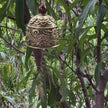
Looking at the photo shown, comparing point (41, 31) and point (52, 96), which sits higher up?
point (41, 31)

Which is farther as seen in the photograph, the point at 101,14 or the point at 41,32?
the point at 101,14

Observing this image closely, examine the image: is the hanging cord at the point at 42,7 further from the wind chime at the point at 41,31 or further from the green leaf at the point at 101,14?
the green leaf at the point at 101,14

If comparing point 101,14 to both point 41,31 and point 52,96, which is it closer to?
point 41,31

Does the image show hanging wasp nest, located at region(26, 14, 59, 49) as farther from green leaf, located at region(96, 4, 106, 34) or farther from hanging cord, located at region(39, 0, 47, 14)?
green leaf, located at region(96, 4, 106, 34)

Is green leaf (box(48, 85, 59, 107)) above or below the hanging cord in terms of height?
below

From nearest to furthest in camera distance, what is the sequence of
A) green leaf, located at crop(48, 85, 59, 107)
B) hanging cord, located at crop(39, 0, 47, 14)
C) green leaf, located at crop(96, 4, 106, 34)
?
hanging cord, located at crop(39, 0, 47, 14)
green leaf, located at crop(96, 4, 106, 34)
green leaf, located at crop(48, 85, 59, 107)

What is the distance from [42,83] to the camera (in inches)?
27.5

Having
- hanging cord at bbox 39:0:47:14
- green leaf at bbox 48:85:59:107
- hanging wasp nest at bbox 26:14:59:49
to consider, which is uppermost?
hanging cord at bbox 39:0:47:14

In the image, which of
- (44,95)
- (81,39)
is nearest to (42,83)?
(44,95)

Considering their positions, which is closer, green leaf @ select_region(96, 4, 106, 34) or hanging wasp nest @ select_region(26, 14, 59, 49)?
hanging wasp nest @ select_region(26, 14, 59, 49)

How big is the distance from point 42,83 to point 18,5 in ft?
0.89

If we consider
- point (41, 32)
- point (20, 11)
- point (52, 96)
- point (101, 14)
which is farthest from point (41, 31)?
point (52, 96)

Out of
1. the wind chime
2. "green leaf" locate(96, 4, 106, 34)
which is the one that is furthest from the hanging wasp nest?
"green leaf" locate(96, 4, 106, 34)

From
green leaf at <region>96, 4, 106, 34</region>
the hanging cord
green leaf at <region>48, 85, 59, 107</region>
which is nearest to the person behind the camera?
the hanging cord
